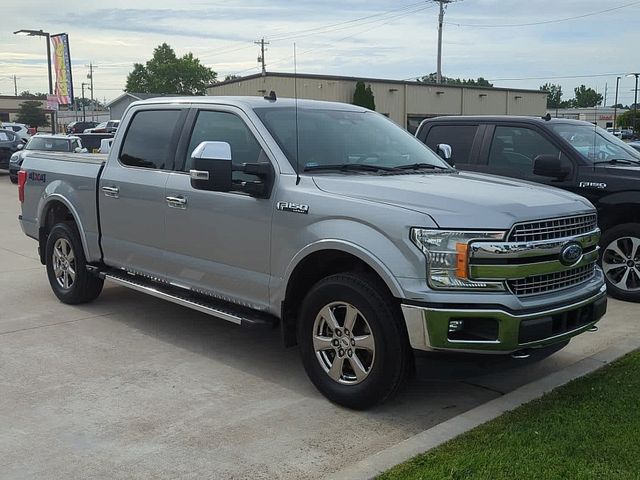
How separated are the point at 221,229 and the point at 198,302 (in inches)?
25.2

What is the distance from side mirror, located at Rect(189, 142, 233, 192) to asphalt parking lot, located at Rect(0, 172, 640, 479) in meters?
1.42

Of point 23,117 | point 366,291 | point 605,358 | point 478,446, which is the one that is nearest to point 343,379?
point 366,291

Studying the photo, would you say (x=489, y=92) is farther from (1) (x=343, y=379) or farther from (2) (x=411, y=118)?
(1) (x=343, y=379)

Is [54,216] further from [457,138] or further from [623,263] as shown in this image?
[623,263]

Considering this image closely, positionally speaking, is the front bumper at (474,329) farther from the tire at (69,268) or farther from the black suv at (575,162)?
the tire at (69,268)

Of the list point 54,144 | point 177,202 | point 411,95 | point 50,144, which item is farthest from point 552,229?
point 411,95

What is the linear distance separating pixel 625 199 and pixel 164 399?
5.18 metres

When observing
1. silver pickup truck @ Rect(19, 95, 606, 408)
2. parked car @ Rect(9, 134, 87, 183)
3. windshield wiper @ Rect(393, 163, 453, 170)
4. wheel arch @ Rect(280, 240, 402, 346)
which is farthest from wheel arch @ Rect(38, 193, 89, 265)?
parked car @ Rect(9, 134, 87, 183)

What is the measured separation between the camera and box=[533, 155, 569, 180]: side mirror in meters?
7.44

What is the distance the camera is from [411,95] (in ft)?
155

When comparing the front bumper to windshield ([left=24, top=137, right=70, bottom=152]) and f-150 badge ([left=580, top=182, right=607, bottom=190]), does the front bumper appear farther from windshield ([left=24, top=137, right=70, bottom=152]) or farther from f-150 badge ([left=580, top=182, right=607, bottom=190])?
windshield ([left=24, top=137, right=70, bottom=152])

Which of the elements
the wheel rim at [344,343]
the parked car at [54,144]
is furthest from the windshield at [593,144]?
the parked car at [54,144]

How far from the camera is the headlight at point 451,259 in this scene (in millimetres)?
4012

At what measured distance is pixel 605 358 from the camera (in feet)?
17.8
